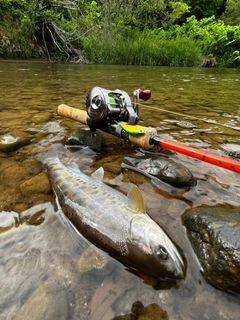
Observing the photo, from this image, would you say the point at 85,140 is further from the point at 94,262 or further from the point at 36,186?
the point at 94,262

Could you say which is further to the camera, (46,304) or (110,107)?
(110,107)

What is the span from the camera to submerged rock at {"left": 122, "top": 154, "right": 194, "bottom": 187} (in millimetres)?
2371

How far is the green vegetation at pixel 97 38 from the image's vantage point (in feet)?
55.9

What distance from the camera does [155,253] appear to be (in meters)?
1.54

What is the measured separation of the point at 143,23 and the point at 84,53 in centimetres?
1054

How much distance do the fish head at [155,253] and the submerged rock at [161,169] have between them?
793 mm

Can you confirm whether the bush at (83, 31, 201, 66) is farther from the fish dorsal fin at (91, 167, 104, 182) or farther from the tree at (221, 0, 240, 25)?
the tree at (221, 0, 240, 25)

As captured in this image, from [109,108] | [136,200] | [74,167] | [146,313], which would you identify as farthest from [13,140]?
[146,313]

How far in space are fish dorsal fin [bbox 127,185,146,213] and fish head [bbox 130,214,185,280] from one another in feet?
0.51

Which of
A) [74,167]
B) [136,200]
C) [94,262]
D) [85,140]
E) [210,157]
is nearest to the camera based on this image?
[94,262]

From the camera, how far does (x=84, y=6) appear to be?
19.1 meters

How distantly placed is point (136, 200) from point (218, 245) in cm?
62

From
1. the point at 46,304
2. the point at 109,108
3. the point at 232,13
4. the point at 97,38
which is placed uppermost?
the point at 232,13

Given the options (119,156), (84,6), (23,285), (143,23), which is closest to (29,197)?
(23,285)
